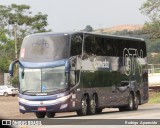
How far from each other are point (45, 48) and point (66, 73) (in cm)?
147

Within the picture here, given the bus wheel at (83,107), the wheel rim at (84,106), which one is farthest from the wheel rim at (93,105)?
the wheel rim at (84,106)

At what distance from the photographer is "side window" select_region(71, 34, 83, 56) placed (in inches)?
1001

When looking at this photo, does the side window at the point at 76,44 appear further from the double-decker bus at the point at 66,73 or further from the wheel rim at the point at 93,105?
the wheel rim at the point at 93,105

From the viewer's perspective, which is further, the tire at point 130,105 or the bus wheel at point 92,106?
the tire at point 130,105

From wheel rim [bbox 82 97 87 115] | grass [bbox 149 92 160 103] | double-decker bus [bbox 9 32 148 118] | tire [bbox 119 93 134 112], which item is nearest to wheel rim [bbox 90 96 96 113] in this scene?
double-decker bus [bbox 9 32 148 118]

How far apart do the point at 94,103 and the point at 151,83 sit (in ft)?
109

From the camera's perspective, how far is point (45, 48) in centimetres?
2538

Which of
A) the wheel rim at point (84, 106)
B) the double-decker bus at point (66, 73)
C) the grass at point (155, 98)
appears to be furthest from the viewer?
the grass at point (155, 98)

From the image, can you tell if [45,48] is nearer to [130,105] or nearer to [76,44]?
[76,44]

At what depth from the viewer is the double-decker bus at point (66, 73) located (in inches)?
987

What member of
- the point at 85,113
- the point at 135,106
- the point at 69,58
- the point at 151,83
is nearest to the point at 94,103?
the point at 85,113

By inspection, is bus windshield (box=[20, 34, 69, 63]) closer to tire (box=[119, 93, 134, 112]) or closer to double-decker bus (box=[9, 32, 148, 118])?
double-decker bus (box=[9, 32, 148, 118])

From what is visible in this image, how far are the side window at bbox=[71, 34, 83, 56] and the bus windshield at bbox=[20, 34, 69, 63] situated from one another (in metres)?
0.35

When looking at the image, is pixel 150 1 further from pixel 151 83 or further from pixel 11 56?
pixel 11 56
